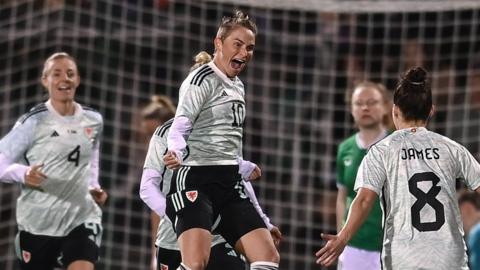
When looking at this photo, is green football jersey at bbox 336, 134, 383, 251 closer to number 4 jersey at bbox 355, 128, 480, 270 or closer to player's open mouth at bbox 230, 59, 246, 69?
player's open mouth at bbox 230, 59, 246, 69

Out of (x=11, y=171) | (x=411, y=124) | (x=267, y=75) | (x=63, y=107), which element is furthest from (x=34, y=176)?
(x=267, y=75)

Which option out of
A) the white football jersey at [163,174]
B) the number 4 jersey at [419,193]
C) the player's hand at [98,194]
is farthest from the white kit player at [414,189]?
the player's hand at [98,194]

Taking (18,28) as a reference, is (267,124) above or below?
below

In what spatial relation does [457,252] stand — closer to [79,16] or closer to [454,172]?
[454,172]

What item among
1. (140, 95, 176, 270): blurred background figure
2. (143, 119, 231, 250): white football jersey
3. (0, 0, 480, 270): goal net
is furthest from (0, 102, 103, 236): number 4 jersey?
(0, 0, 480, 270): goal net

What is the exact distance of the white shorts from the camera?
6926 millimetres

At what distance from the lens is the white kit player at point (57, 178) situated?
667cm

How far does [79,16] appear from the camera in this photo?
10.2 metres

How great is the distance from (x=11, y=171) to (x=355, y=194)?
6.95 feet

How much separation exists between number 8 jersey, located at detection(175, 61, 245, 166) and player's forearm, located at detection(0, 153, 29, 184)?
1.44 metres

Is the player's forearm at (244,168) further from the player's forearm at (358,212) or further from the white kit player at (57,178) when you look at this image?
the white kit player at (57,178)

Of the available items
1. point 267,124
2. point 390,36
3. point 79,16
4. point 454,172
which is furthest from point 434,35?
point 454,172

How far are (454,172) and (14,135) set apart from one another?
2.85 m

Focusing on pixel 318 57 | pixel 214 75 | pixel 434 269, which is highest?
pixel 318 57
